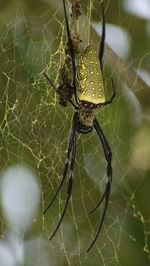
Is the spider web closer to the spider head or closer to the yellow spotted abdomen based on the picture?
the spider head

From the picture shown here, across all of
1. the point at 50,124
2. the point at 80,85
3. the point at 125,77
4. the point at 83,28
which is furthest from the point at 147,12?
the point at 80,85

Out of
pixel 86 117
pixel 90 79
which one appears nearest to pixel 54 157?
pixel 86 117

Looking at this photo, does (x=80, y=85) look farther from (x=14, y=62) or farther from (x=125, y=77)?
(x=125, y=77)

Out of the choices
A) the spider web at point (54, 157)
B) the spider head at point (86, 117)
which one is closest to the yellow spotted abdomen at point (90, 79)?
the spider head at point (86, 117)

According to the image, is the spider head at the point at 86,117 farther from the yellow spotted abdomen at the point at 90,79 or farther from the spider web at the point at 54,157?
the spider web at the point at 54,157

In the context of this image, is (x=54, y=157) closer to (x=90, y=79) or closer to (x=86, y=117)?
(x=86, y=117)

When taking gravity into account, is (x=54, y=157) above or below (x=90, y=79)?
below
